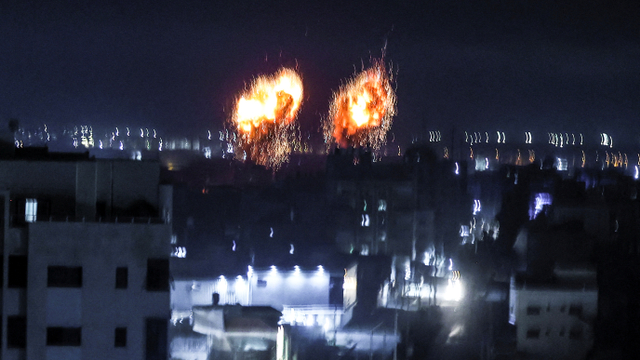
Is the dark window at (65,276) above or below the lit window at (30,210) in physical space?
below

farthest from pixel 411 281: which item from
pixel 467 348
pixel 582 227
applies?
pixel 467 348

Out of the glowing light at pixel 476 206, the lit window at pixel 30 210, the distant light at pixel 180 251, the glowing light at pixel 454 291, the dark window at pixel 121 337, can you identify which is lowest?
the glowing light at pixel 454 291

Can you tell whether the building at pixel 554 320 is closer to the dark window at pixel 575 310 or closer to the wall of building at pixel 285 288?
the dark window at pixel 575 310

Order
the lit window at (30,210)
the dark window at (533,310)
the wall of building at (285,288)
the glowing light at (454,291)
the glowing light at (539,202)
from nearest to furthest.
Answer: the lit window at (30,210)
the dark window at (533,310)
the wall of building at (285,288)
the glowing light at (454,291)
the glowing light at (539,202)

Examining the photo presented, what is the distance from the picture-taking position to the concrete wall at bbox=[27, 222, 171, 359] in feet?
16.0

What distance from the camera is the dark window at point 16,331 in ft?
16.2

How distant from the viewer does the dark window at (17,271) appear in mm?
4910

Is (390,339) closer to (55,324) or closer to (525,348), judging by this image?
(525,348)

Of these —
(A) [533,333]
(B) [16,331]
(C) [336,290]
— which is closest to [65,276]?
(B) [16,331]

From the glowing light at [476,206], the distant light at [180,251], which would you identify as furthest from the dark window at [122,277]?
the glowing light at [476,206]

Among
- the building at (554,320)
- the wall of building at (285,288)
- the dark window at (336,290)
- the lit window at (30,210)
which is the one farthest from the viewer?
the dark window at (336,290)

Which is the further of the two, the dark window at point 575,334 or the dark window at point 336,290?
the dark window at point 336,290

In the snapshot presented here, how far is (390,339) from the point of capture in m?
10.9

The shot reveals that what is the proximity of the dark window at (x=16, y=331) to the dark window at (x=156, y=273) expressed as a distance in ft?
2.86
